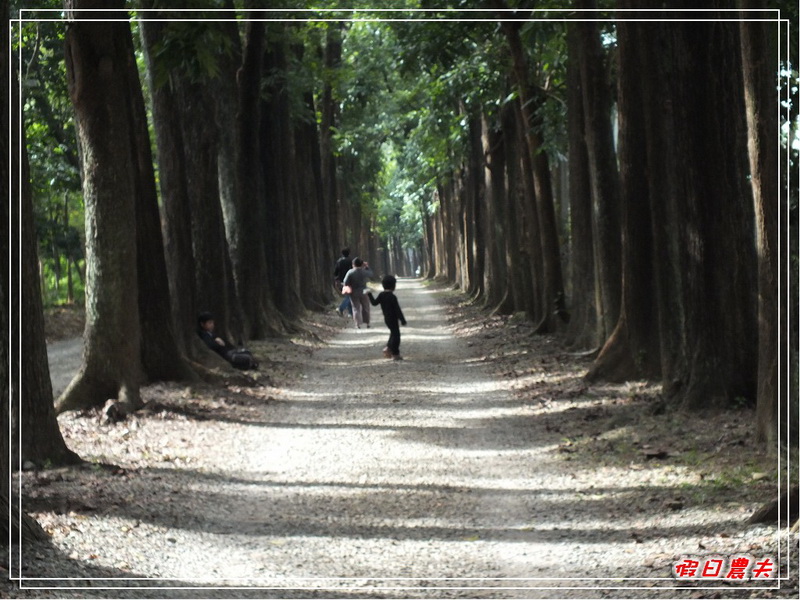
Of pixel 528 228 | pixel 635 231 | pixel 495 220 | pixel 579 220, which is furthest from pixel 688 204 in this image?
pixel 495 220

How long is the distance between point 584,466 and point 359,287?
16.7 metres

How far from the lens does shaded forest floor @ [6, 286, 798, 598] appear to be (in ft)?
23.6

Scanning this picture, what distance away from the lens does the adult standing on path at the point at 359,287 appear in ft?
86.5

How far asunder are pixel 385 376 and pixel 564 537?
9946 millimetres

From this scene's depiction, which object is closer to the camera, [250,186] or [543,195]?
[543,195]

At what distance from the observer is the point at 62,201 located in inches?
1577

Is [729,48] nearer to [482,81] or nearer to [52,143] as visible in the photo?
[482,81]

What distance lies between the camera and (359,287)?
27.1m

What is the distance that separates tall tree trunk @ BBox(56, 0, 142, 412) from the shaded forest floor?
0.38m

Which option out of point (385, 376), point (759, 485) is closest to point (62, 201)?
point (385, 376)

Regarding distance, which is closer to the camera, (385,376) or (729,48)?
(729,48)

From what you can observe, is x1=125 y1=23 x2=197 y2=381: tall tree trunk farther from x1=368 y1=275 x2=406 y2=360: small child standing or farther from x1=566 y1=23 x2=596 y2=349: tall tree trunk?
x1=566 y1=23 x2=596 y2=349: tall tree trunk

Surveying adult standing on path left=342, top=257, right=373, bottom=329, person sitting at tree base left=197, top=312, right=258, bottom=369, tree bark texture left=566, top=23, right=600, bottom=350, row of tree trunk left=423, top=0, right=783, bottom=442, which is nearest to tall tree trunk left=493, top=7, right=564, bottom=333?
tree bark texture left=566, top=23, right=600, bottom=350

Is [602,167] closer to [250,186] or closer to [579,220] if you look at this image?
[579,220]
